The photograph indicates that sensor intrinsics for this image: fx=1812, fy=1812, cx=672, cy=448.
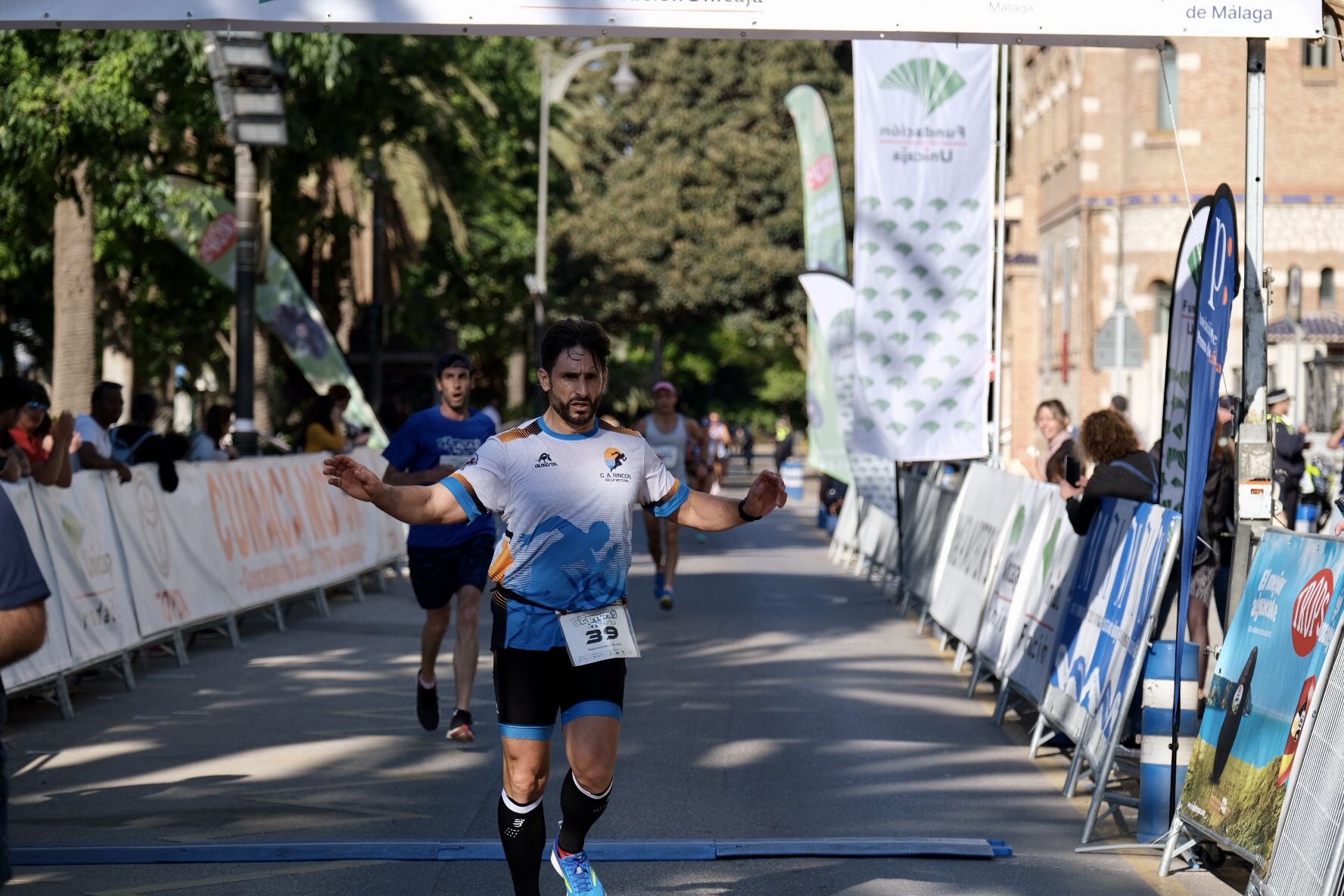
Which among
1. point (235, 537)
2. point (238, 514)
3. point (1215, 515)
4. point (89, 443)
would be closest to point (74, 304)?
point (238, 514)

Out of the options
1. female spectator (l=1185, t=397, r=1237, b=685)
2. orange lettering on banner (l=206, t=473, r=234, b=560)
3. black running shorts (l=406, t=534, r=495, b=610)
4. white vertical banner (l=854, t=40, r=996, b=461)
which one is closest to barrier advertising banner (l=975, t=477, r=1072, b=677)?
female spectator (l=1185, t=397, r=1237, b=685)

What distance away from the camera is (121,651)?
11.4 metres

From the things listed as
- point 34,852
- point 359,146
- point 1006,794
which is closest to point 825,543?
point 359,146

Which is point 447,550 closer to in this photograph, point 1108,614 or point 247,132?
point 1108,614

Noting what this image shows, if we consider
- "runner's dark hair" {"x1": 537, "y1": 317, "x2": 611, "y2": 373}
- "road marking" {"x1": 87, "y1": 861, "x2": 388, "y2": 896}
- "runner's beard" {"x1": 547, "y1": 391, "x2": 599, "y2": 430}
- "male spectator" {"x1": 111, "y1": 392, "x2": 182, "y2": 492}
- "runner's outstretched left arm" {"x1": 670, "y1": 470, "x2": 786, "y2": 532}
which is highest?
"runner's dark hair" {"x1": 537, "y1": 317, "x2": 611, "y2": 373}

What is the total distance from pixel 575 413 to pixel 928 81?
40.0 ft

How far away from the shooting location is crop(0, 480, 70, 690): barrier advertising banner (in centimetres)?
1007

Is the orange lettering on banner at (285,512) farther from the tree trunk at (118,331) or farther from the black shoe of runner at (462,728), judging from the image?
the tree trunk at (118,331)

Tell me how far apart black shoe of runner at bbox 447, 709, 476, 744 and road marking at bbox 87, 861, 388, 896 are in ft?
8.86

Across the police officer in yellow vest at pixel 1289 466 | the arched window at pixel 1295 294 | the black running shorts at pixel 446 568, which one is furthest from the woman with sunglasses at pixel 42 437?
the arched window at pixel 1295 294

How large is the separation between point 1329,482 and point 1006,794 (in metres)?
16.7

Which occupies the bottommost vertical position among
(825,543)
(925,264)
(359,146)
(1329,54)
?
(825,543)

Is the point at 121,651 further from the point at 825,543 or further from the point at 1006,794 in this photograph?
the point at 825,543

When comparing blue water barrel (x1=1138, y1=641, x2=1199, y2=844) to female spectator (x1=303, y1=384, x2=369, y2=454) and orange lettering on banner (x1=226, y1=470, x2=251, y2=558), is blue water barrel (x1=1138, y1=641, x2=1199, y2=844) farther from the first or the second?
female spectator (x1=303, y1=384, x2=369, y2=454)
